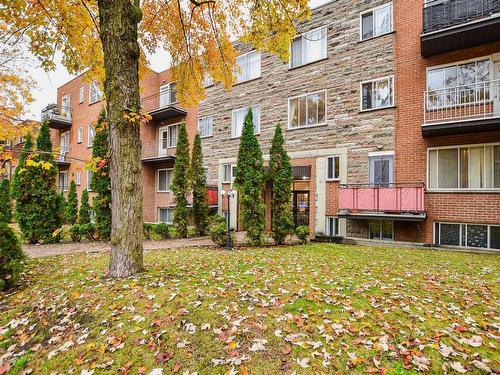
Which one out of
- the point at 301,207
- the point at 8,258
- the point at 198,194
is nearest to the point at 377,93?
the point at 301,207

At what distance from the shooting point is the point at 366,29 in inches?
502

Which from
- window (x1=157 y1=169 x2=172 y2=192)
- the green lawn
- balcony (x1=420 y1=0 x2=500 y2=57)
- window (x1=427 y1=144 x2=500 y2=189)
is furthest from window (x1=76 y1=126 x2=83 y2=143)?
window (x1=427 y1=144 x2=500 y2=189)

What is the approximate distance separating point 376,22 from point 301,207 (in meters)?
9.37

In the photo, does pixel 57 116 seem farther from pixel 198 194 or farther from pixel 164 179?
pixel 198 194

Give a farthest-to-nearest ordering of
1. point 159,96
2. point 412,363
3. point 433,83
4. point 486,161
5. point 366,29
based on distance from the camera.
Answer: point 159,96 < point 366,29 < point 433,83 < point 486,161 < point 412,363

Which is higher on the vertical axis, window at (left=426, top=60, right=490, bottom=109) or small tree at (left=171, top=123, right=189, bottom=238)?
window at (left=426, top=60, right=490, bottom=109)

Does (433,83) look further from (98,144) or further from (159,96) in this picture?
(159,96)

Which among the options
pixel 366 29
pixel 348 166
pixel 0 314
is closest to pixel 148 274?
pixel 0 314

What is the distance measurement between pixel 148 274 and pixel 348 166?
10334 mm

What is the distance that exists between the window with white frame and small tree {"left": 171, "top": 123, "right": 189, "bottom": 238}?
9.57m

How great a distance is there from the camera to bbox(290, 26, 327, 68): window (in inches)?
551

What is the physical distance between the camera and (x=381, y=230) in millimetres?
11844

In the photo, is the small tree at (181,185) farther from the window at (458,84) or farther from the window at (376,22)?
the window at (458,84)

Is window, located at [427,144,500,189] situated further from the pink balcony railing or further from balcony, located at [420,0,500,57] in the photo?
balcony, located at [420,0,500,57]
